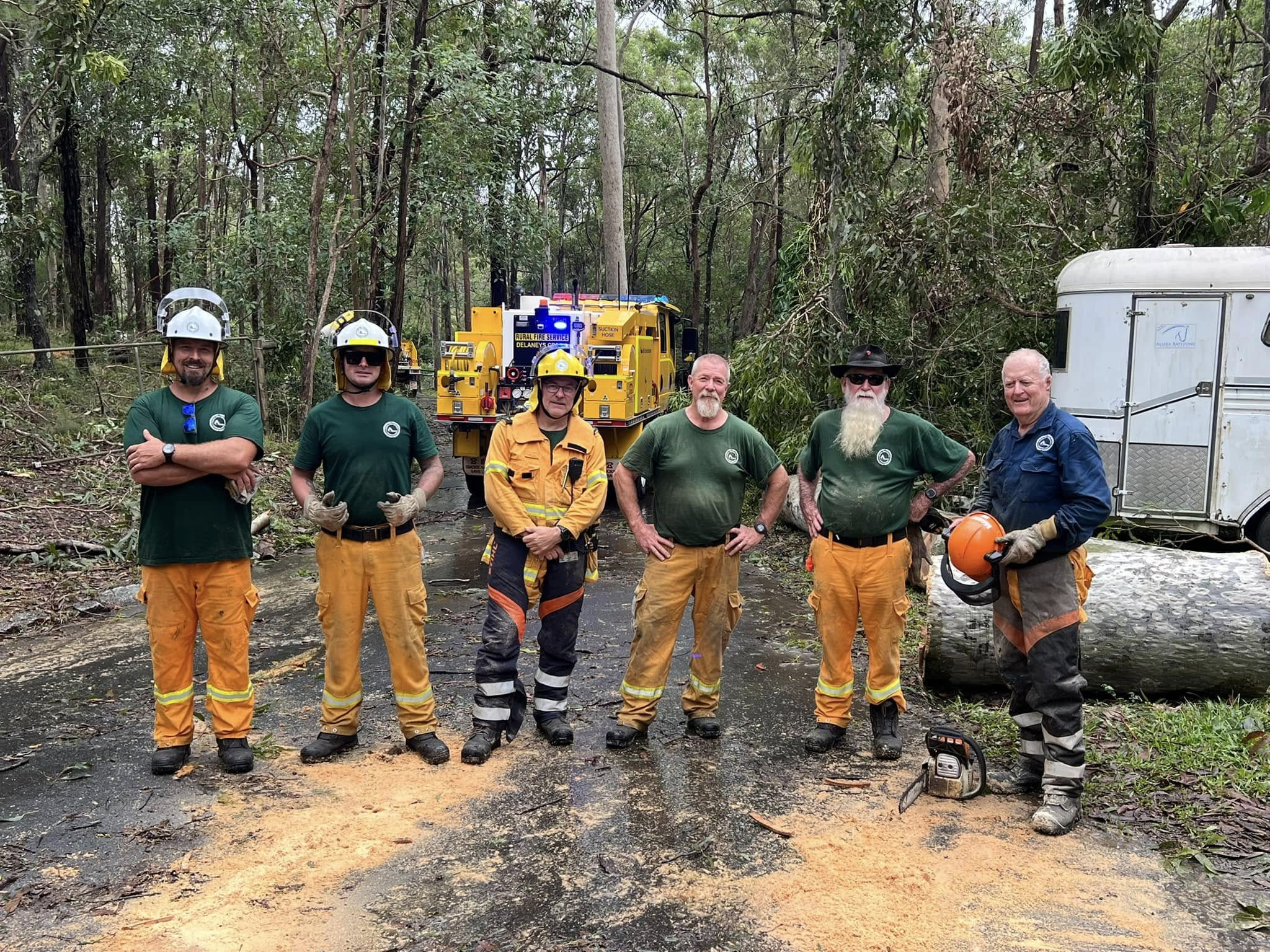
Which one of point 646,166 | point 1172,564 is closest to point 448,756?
point 1172,564

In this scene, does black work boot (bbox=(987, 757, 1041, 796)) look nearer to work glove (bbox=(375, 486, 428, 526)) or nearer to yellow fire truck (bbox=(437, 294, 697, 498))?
work glove (bbox=(375, 486, 428, 526))

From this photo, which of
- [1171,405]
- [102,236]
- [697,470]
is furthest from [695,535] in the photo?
[102,236]

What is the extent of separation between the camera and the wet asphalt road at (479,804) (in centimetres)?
343

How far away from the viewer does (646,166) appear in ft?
128

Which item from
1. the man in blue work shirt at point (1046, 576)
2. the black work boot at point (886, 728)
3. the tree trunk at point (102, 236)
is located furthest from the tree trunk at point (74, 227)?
the man in blue work shirt at point (1046, 576)

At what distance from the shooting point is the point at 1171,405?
848 centimetres

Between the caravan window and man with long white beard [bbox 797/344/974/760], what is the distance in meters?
4.61

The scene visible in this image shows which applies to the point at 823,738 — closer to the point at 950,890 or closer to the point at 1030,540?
the point at 950,890

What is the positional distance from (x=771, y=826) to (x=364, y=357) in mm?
2873

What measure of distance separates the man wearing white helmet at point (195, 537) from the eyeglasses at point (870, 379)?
9.72 feet

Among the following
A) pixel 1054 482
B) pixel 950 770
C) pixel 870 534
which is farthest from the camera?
pixel 870 534

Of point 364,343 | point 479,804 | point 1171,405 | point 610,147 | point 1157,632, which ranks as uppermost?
point 610,147

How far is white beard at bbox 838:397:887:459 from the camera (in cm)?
506

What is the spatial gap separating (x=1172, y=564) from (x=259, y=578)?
7.29m
